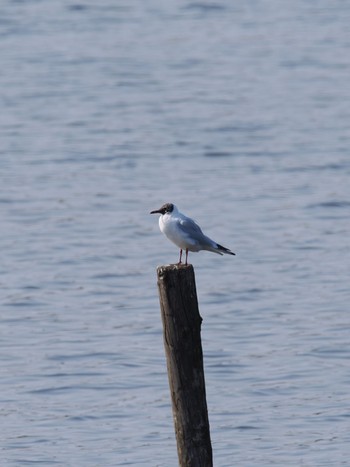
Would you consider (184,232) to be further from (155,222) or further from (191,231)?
(155,222)

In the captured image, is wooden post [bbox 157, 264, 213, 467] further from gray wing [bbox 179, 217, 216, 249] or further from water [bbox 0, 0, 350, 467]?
water [bbox 0, 0, 350, 467]

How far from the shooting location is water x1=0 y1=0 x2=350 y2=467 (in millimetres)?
13516

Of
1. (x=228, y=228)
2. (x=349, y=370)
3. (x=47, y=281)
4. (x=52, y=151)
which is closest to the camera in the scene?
(x=349, y=370)

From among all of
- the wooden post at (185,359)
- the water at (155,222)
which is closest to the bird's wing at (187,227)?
the wooden post at (185,359)

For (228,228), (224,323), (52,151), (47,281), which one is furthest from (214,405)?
(52,151)

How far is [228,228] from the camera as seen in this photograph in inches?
823

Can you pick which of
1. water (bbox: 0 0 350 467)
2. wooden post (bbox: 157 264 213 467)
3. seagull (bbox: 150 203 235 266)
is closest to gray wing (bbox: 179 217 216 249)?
seagull (bbox: 150 203 235 266)

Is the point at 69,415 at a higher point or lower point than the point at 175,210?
lower

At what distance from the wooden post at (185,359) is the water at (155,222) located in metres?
2.89

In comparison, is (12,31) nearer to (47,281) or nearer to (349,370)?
(47,281)

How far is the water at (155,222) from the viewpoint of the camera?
44.3ft

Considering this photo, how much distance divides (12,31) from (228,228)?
703 inches

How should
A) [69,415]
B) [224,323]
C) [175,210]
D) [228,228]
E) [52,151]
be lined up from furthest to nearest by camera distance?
[52,151] → [228,228] → [224,323] → [69,415] → [175,210]

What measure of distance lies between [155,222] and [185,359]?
12095 millimetres
